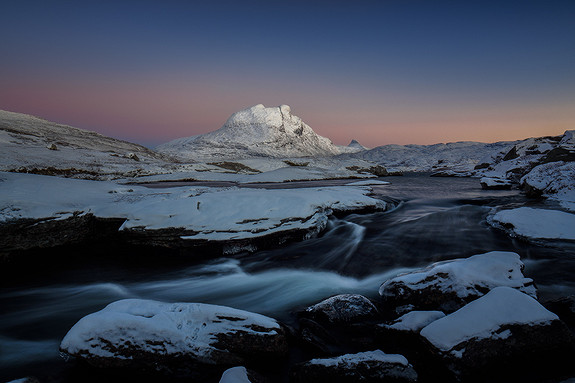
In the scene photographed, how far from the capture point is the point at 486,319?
10.7 feet

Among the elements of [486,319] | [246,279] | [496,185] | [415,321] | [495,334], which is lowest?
[246,279]

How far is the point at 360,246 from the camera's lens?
345 inches

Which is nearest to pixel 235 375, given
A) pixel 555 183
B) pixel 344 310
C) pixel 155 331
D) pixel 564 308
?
pixel 155 331

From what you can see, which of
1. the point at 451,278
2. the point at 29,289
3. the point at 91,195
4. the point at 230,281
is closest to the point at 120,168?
the point at 91,195

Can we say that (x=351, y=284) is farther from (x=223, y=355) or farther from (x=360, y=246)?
(x=223, y=355)

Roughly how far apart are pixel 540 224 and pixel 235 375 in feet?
33.3

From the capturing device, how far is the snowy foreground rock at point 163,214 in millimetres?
6910

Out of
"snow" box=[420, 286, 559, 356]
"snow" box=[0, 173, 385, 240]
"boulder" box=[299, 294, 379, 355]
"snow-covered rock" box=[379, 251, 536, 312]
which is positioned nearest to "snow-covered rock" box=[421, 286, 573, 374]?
"snow" box=[420, 286, 559, 356]

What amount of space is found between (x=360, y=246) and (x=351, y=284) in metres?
2.49

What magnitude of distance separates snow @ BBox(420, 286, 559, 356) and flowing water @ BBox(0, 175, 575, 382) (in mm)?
2544

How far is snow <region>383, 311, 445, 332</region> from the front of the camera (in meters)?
3.59

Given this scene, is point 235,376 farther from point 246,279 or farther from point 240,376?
point 246,279

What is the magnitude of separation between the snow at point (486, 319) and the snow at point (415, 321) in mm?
259

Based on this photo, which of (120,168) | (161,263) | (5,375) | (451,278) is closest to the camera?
(5,375)
